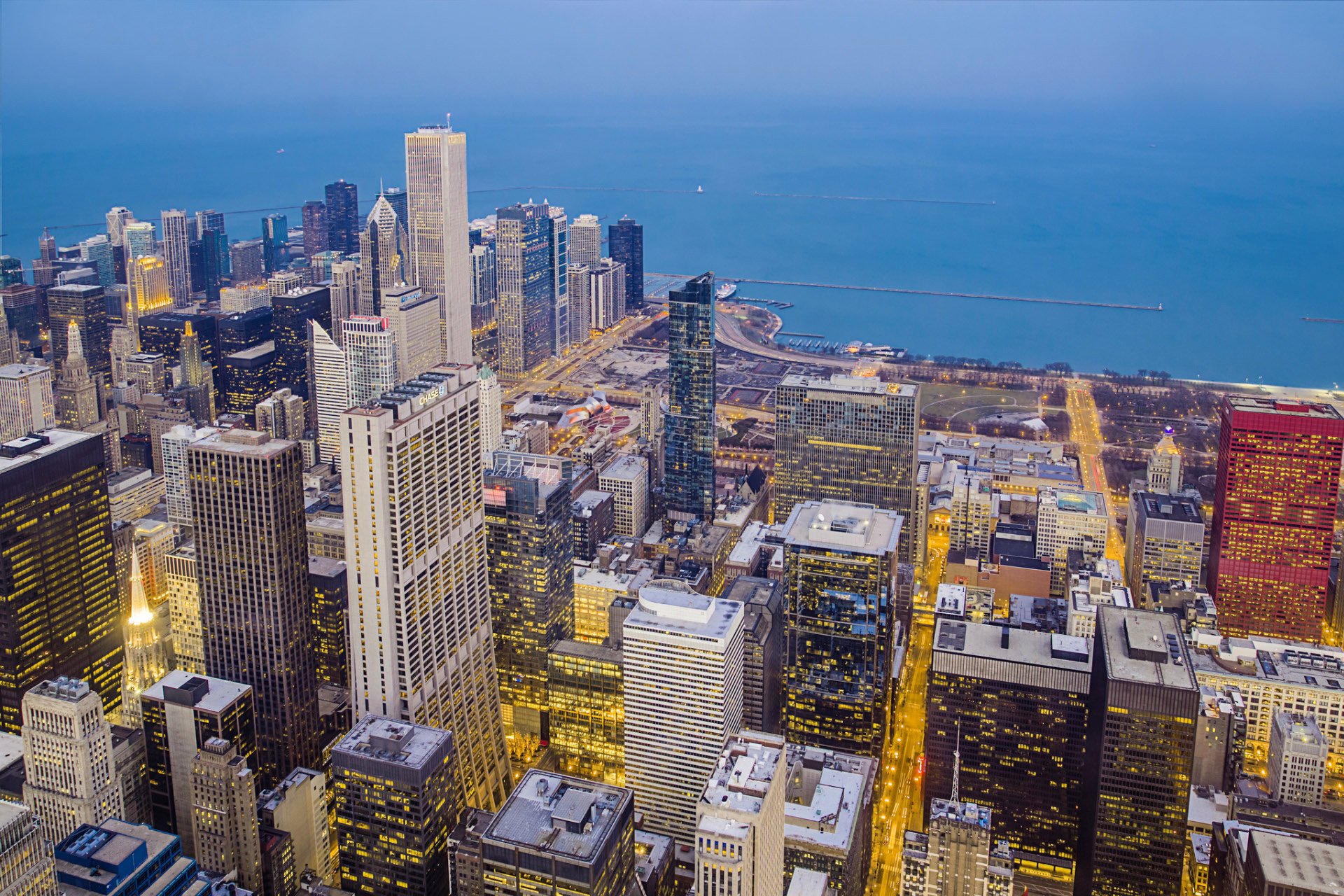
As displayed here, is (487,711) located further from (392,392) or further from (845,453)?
(845,453)

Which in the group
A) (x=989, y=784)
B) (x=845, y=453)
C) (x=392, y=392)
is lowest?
(x=989, y=784)

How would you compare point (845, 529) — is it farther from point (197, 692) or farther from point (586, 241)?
point (586, 241)

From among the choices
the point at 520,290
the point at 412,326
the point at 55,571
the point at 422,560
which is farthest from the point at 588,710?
the point at 520,290

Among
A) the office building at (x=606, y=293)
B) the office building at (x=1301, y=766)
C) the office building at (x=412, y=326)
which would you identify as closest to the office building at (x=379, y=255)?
the office building at (x=412, y=326)

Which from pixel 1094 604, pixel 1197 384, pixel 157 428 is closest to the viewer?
pixel 1094 604

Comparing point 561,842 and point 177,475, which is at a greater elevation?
point 177,475

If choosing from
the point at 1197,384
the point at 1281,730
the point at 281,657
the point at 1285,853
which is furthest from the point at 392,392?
the point at 1197,384
